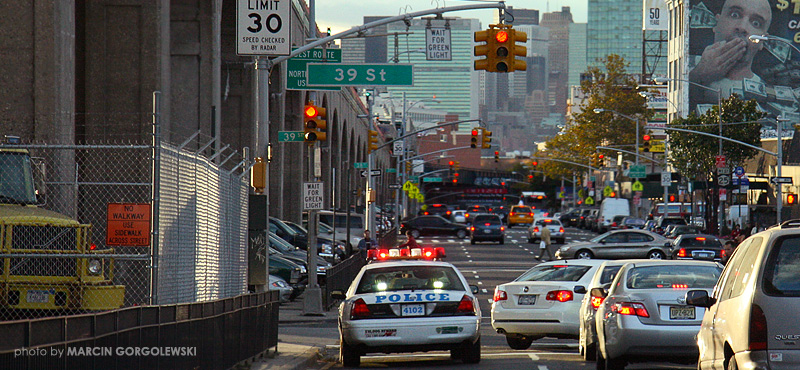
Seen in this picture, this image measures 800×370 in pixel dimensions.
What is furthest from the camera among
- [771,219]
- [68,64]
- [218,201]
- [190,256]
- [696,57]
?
[696,57]

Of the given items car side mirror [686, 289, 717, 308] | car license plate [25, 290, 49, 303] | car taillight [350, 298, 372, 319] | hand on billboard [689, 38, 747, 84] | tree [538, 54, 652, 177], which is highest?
hand on billboard [689, 38, 747, 84]

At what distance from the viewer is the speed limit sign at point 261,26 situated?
1852 cm

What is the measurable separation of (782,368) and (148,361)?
5369 millimetres

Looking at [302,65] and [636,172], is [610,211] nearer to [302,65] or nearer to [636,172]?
[636,172]

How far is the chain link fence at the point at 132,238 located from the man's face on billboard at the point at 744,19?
280 ft

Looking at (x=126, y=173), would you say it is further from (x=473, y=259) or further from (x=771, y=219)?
(x=771, y=219)

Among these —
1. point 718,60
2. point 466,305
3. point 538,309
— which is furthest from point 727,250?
point 718,60

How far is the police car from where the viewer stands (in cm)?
1512

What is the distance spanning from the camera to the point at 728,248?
3656 cm

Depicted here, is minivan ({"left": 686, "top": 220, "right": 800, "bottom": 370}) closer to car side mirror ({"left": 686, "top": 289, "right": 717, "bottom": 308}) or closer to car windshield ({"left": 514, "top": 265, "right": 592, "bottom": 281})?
car side mirror ({"left": 686, "top": 289, "right": 717, "bottom": 308})

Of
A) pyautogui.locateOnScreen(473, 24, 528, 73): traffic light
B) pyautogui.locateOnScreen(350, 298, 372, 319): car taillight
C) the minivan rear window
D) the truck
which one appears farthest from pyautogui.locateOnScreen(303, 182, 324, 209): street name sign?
the minivan rear window

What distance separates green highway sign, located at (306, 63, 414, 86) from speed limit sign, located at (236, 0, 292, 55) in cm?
604

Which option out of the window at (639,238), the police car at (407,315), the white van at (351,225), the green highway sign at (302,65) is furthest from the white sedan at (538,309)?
the white van at (351,225)

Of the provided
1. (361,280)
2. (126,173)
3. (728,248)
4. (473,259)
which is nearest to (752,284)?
(361,280)
